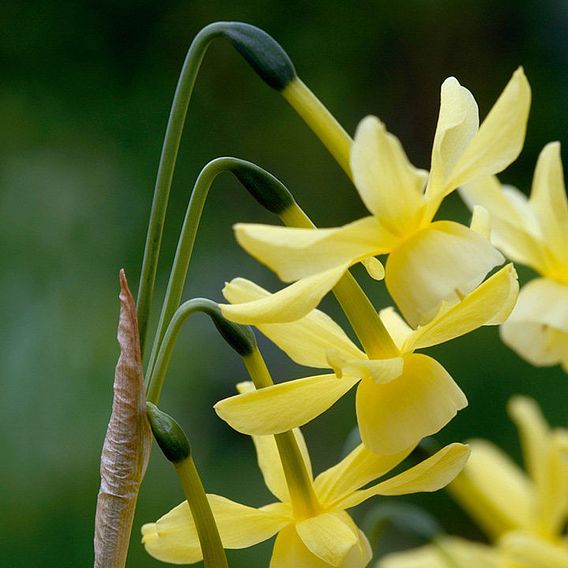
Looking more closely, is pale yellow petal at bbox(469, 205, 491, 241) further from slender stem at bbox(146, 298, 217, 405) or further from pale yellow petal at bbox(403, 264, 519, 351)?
slender stem at bbox(146, 298, 217, 405)

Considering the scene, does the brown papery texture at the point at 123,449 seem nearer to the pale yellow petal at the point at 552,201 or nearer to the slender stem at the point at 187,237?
the slender stem at the point at 187,237

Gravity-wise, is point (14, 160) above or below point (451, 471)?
above

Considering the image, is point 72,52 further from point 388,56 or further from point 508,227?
point 508,227

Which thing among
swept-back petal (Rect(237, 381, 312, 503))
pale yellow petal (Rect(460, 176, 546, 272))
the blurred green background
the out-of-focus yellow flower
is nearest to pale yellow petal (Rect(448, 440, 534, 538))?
the out-of-focus yellow flower

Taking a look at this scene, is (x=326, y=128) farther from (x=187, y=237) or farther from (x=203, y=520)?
(x=203, y=520)

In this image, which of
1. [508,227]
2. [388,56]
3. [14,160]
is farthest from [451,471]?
[388,56]
